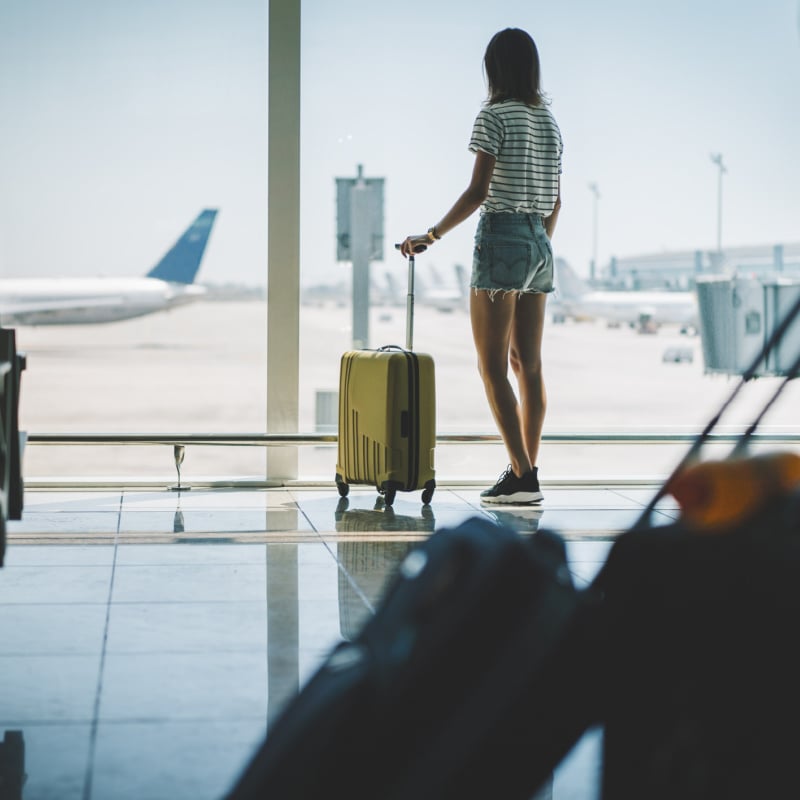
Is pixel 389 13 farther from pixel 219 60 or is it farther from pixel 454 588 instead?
pixel 454 588

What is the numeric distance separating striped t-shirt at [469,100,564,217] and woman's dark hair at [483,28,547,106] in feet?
0.12

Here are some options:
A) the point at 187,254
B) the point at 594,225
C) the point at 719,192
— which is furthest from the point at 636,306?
the point at 187,254

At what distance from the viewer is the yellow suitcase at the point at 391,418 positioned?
4246mm

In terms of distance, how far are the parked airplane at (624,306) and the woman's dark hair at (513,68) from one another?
3.93 ft

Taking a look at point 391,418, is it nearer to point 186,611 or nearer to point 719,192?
point 186,611

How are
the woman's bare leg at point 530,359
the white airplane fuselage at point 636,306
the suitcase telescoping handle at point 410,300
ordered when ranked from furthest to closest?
the white airplane fuselage at point 636,306
the suitcase telescoping handle at point 410,300
the woman's bare leg at point 530,359

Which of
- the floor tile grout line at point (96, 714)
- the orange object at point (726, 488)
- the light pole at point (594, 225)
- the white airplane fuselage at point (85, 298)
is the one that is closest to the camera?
the orange object at point (726, 488)

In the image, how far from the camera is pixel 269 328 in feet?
16.2

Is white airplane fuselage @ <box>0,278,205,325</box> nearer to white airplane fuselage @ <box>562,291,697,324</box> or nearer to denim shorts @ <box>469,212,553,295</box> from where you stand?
denim shorts @ <box>469,212,553,295</box>

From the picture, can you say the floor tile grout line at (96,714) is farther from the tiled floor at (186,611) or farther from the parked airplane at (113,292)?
the parked airplane at (113,292)

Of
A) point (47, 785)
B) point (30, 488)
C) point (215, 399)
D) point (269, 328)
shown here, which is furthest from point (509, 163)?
point (215, 399)

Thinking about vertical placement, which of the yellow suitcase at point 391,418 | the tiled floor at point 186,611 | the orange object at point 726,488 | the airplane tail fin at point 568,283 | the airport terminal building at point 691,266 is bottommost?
the tiled floor at point 186,611

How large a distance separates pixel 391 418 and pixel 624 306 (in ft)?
10.5

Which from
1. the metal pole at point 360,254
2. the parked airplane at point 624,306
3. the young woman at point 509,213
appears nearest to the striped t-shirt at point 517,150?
the young woman at point 509,213
